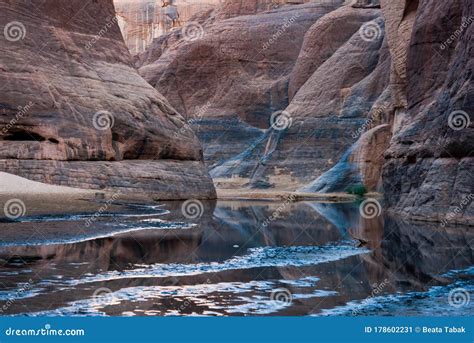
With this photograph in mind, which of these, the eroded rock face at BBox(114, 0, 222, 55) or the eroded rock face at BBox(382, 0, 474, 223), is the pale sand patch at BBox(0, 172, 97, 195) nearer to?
the eroded rock face at BBox(382, 0, 474, 223)

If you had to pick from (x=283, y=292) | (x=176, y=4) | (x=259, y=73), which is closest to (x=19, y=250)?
(x=283, y=292)

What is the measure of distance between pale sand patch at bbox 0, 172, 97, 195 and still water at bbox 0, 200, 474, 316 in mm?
3177

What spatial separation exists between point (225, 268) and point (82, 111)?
19.6m

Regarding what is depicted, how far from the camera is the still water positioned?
834 cm

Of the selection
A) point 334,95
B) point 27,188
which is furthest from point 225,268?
point 334,95

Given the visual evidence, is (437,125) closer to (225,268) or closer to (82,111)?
(225,268)

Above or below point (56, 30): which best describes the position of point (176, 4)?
above

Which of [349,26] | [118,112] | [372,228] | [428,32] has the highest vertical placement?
[349,26]

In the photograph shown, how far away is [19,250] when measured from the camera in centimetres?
1234

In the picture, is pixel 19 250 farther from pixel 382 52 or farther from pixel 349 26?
pixel 349 26

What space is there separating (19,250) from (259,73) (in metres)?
53.9

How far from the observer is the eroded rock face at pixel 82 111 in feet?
90.3

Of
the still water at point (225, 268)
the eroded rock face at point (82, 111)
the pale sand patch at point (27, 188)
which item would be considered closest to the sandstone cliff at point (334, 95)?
the still water at point (225, 268)

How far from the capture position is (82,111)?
29781 mm
